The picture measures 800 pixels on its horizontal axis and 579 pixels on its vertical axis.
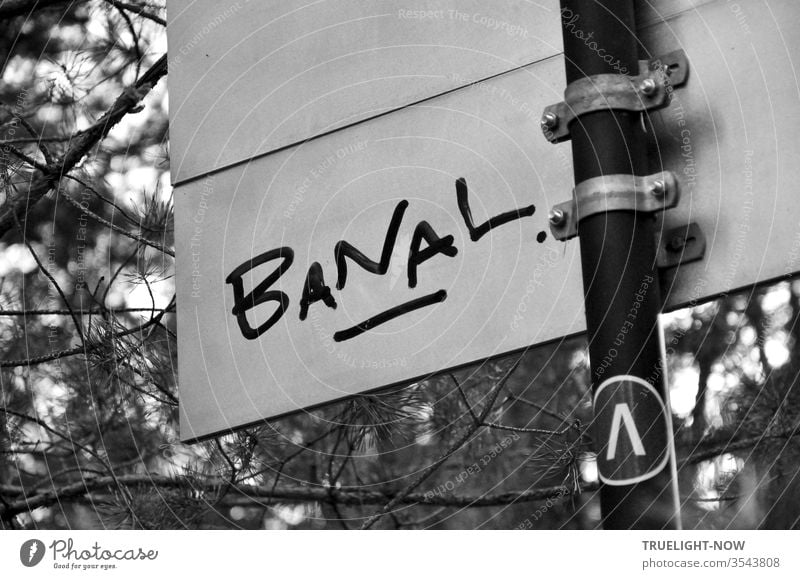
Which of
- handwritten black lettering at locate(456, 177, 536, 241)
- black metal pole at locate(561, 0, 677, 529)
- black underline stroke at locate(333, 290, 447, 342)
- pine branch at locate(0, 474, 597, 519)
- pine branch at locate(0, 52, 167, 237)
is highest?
pine branch at locate(0, 52, 167, 237)

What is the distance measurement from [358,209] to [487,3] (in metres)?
0.17

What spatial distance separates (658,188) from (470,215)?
219 millimetres

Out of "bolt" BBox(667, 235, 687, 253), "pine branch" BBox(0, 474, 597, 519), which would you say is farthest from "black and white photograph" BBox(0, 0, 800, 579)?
"pine branch" BBox(0, 474, 597, 519)

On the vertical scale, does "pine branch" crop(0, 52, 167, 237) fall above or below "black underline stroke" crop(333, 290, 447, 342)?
above

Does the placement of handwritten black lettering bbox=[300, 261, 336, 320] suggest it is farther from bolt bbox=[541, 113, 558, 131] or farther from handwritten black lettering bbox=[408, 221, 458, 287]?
bolt bbox=[541, 113, 558, 131]

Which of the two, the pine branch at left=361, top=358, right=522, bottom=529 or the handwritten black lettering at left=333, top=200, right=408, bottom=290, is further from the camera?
the pine branch at left=361, top=358, right=522, bottom=529

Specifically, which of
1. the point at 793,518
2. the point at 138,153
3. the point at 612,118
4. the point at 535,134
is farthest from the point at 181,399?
the point at 138,153

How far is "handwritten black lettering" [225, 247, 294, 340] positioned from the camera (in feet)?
2.77

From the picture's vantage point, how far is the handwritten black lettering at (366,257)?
0.79m

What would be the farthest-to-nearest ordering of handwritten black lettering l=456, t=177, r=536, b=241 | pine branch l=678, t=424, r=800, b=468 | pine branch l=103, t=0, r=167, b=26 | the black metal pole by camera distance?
pine branch l=103, t=0, r=167, b=26 < pine branch l=678, t=424, r=800, b=468 < handwritten black lettering l=456, t=177, r=536, b=241 < the black metal pole

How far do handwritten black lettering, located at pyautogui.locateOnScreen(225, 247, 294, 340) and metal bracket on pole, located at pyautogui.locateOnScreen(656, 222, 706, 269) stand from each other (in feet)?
1.09

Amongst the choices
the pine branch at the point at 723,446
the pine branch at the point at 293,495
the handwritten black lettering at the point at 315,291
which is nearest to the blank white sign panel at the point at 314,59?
the handwritten black lettering at the point at 315,291

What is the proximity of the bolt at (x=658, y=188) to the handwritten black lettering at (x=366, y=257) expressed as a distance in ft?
0.88

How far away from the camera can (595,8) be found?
59cm
